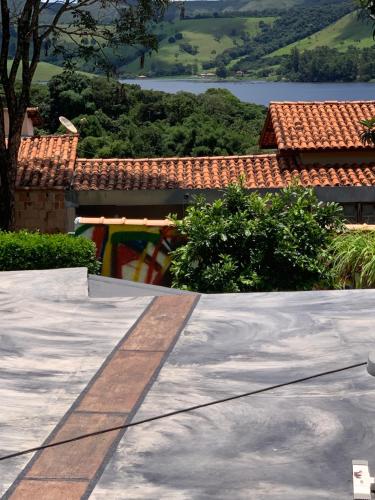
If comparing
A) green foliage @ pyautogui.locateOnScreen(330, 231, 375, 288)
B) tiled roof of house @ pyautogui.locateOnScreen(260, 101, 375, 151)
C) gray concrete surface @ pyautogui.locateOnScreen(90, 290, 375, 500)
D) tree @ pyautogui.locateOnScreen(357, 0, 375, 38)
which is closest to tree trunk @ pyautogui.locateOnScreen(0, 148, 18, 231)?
tiled roof of house @ pyautogui.locateOnScreen(260, 101, 375, 151)

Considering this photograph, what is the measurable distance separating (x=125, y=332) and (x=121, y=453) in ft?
8.11

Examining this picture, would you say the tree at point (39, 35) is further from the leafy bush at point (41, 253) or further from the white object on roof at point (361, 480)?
the white object on roof at point (361, 480)

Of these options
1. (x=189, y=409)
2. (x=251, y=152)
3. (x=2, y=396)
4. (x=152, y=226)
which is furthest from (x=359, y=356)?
(x=251, y=152)

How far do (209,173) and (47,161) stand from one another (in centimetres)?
539

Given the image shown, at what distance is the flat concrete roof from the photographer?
16.0ft

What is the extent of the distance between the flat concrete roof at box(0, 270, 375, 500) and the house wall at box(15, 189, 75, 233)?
739 inches

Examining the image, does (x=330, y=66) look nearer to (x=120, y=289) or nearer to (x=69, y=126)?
(x=69, y=126)

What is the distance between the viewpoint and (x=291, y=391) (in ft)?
20.0

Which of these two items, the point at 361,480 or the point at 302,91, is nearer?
the point at 361,480

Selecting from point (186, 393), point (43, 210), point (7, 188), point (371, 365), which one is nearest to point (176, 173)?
point (43, 210)

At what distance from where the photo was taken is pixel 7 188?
23.7 meters

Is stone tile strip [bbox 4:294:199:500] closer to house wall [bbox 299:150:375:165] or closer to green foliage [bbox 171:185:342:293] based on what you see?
green foliage [bbox 171:185:342:293]

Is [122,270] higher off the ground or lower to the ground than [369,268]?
lower

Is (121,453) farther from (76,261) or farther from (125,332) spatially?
(76,261)
